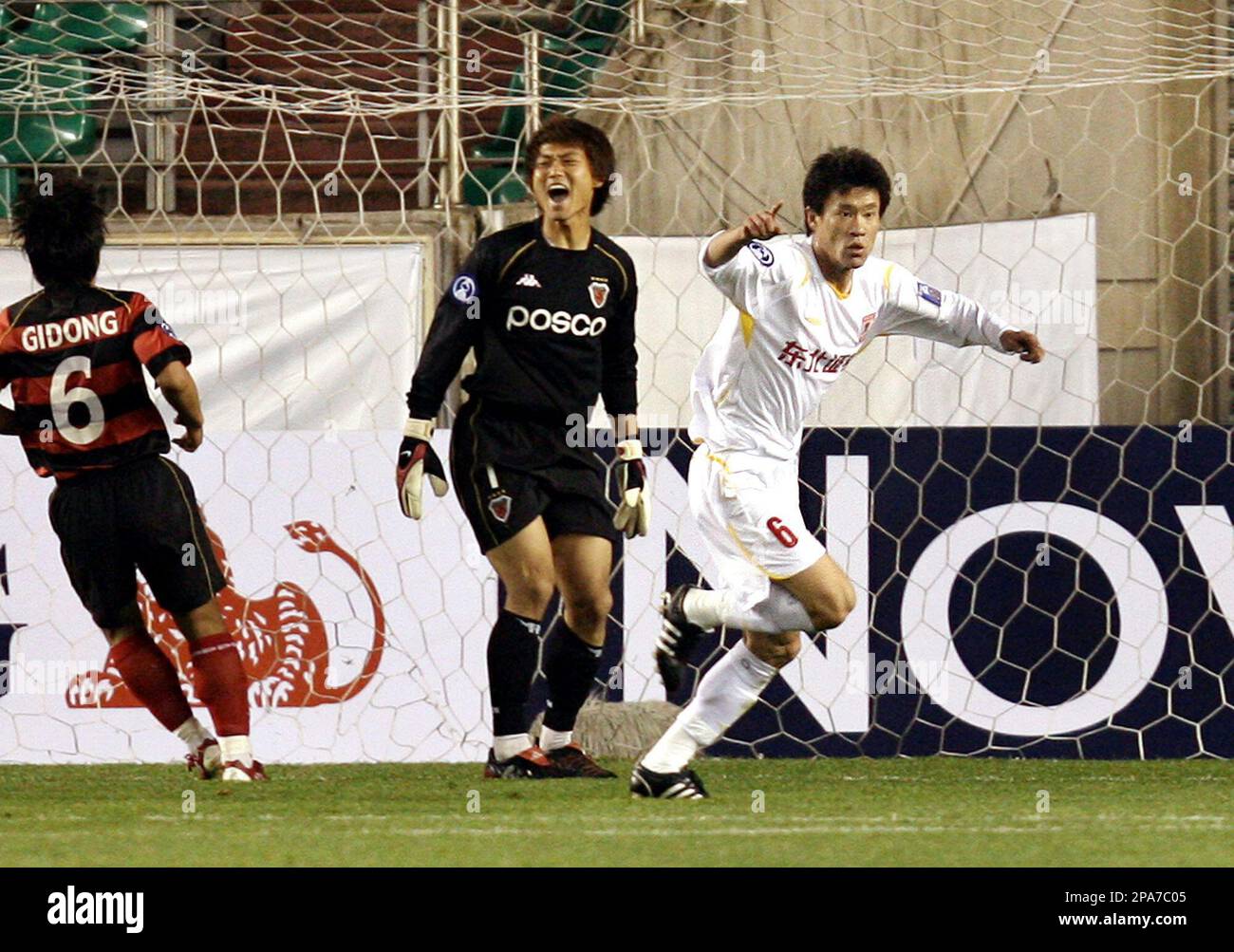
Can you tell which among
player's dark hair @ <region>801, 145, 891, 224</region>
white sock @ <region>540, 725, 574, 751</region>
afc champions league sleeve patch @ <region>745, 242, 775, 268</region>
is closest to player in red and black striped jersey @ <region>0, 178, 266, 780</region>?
white sock @ <region>540, 725, 574, 751</region>

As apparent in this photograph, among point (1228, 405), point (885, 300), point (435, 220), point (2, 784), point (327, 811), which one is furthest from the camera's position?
point (435, 220)

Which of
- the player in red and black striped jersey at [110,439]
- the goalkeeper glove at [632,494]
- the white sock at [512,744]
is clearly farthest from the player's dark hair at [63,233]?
the white sock at [512,744]

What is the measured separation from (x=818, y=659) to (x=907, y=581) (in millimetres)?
393

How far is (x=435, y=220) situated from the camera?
812 centimetres

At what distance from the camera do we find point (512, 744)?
6129 mm

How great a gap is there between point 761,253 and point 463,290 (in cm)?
111

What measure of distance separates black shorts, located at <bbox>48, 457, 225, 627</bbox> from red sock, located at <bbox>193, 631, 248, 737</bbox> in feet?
0.42

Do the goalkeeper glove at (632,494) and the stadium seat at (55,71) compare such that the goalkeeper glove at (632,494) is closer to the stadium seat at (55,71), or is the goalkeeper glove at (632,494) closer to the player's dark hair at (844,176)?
the player's dark hair at (844,176)

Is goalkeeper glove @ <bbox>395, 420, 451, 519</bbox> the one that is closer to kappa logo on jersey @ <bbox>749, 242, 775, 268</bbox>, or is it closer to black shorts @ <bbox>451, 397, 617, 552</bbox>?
black shorts @ <bbox>451, 397, 617, 552</bbox>

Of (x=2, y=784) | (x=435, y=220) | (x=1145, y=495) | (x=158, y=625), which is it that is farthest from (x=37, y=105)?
(x=1145, y=495)

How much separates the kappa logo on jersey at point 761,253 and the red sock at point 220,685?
73.9 inches

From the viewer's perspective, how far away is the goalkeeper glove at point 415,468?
6082 millimetres

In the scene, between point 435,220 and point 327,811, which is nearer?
point 327,811

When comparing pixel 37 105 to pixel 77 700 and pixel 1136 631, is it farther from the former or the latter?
pixel 1136 631
